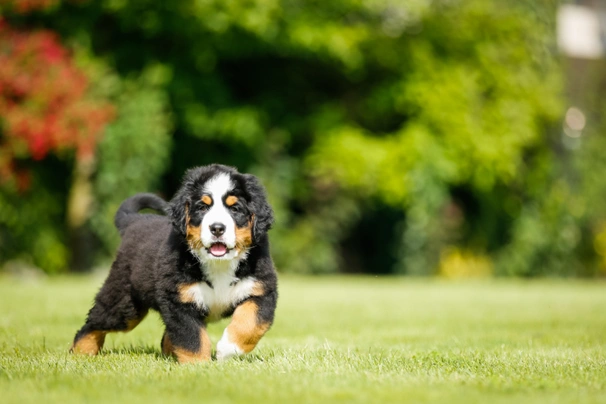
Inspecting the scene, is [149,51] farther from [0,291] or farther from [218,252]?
[218,252]

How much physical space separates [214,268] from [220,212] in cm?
33

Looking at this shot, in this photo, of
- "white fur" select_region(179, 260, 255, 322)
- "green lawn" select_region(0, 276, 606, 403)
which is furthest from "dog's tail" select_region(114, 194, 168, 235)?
"white fur" select_region(179, 260, 255, 322)

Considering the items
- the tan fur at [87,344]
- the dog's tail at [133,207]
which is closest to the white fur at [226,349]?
the tan fur at [87,344]

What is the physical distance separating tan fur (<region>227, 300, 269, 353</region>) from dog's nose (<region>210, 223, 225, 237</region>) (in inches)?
17.2

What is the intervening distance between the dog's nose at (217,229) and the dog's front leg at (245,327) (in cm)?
43

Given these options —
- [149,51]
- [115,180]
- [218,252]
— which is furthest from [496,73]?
[218,252]

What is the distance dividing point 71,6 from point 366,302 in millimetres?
8767

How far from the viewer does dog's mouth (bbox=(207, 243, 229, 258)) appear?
4.65 metres

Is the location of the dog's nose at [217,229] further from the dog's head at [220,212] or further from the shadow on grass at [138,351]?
the shadow on grass at [138,351]

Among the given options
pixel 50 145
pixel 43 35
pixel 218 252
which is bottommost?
pixel 218 252

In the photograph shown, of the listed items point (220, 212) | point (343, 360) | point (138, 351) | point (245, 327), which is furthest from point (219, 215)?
point (138, 351)

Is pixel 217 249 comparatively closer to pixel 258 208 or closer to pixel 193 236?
pixel 193 236

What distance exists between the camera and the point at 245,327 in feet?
15.1

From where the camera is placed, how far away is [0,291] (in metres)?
11.4
